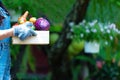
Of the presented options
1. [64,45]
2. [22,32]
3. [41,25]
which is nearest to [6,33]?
[22,32]

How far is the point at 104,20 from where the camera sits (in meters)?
4.34

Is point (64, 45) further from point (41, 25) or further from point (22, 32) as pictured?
point (22, 32)

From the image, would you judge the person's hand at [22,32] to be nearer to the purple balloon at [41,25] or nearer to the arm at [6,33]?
the arm at [6,33]

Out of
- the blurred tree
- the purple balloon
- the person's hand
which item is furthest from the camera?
the blurred tree

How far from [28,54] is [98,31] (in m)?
1.40

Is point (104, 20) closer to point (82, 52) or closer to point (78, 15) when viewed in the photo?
point (78, 15)

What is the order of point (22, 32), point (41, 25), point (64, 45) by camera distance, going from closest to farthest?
point (22, 32) → point (41, 25) → point (64, 45)

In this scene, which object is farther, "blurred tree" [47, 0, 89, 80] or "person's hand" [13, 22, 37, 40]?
"blurred tree" [47, 0, 89, 80]

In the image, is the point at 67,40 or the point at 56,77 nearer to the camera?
the point at 67,40

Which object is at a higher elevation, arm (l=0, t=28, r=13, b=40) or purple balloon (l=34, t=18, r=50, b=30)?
purple balloon (l=34, t=18, r=50, b=30)

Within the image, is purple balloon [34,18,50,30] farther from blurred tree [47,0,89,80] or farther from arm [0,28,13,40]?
blurred tree [47,0,89,80]

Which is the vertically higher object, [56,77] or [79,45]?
[79,45]

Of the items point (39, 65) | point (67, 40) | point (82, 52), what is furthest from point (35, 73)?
point (67, 40)

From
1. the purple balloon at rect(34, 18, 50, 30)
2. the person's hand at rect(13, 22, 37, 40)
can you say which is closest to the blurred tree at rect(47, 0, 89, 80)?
the purple balloon at rect(34, 18, 50, 30)
